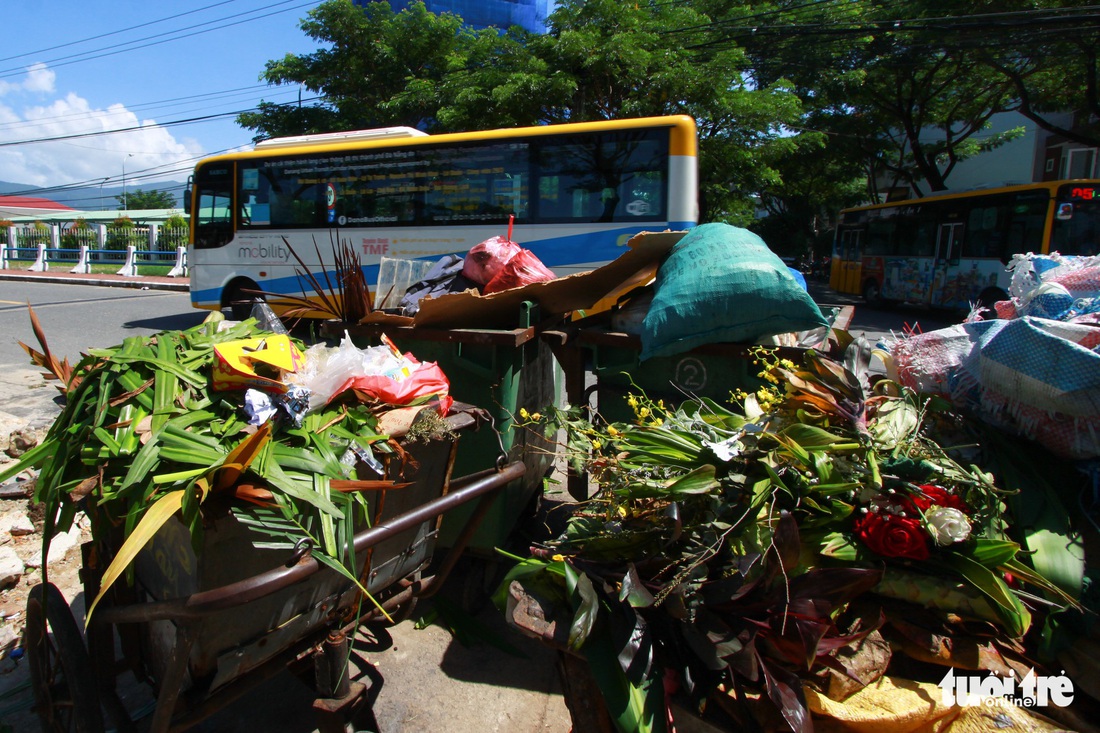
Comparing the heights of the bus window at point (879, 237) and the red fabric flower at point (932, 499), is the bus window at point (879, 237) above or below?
above

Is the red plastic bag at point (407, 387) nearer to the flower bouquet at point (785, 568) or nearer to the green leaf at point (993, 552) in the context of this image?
the flower bouquet at point (785, 568)

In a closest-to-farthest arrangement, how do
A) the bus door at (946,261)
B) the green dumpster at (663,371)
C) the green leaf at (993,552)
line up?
1. the green leaf at (993,552)
2. the green dumpster at (663,371)
3. the bus door at (946,261)

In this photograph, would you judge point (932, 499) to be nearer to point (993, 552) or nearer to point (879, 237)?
point (993, 552)

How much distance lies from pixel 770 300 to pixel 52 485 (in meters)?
2.70

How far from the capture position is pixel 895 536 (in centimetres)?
173

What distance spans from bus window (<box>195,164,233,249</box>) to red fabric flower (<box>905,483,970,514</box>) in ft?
36.1

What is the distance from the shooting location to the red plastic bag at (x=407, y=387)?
2010mm

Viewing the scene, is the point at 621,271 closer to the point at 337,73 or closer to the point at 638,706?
the point at 638,706

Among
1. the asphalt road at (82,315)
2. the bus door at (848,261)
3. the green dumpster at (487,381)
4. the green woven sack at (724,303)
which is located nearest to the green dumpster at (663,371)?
the green woven sack at (724,303)

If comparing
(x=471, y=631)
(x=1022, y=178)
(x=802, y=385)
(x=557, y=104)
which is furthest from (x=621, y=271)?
(x=1022, y=178)

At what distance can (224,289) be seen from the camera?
425 inches

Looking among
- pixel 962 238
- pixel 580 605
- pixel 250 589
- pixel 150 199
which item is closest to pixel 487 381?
pixel 580 605

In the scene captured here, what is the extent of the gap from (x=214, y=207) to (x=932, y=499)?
11.4m

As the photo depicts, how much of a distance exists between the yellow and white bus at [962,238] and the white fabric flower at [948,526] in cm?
931
